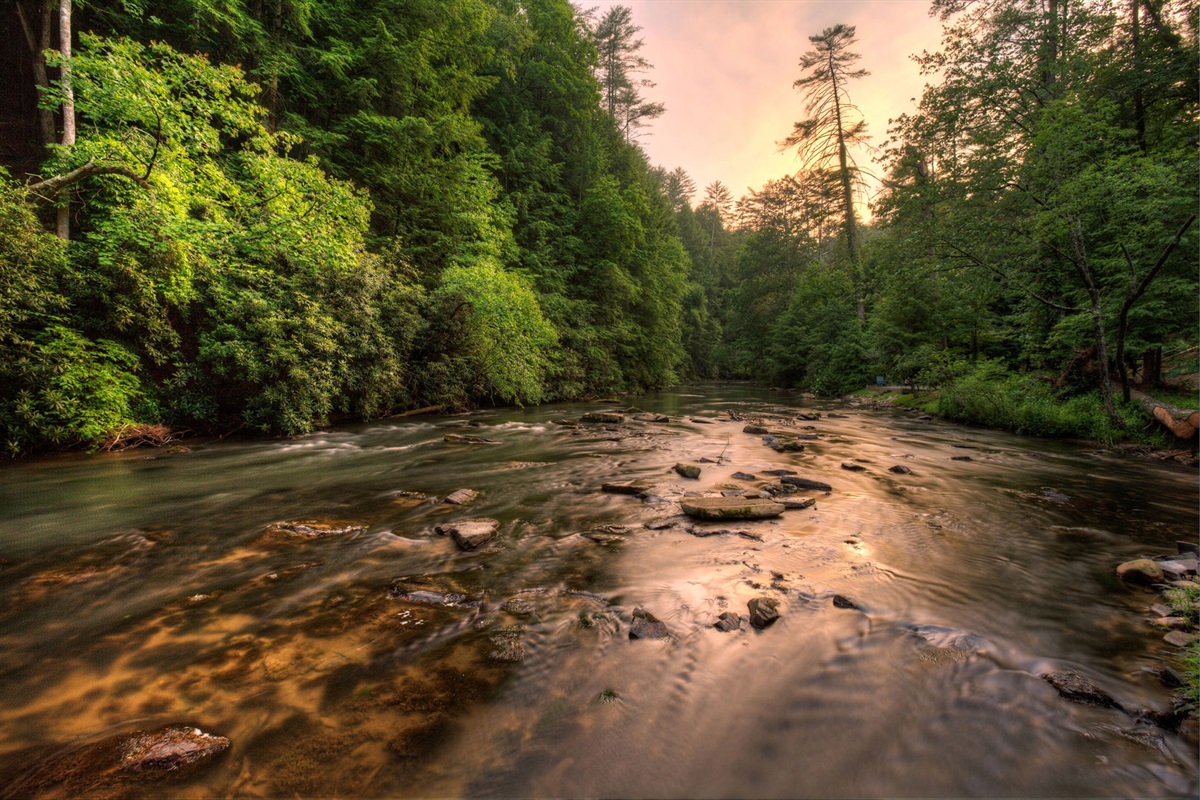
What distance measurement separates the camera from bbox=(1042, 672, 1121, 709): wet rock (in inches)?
84.7

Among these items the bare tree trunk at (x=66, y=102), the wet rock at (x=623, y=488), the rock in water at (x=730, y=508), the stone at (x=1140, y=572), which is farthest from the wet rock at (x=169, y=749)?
the bare tree trunk at (x=66, y=102)

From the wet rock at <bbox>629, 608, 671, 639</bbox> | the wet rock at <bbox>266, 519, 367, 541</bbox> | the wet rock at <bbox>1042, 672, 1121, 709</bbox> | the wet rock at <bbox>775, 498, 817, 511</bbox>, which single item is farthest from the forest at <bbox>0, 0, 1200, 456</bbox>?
the wet rock at <bbox>629, 608, 671, 639</bbox>

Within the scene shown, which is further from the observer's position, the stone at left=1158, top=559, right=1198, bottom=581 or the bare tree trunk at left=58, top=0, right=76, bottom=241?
the bare tree trunk at left=58, top=0, right=76, bottom=241

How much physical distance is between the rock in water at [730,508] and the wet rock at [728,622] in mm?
1851

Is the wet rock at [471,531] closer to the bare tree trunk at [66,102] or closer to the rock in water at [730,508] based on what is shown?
the rock in water at [730,508]

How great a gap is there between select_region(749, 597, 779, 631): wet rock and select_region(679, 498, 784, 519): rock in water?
1699 millimetres

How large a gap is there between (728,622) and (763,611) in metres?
0.26

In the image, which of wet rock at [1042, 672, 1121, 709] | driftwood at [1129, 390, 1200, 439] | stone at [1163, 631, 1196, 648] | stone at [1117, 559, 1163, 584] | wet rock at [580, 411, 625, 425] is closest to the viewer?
wet rock at [1042, 672, 1121, 709]

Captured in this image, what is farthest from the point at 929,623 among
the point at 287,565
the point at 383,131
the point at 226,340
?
the point at 383,131

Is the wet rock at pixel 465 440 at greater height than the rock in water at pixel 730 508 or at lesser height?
greater

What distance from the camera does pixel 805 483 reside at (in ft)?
20.2

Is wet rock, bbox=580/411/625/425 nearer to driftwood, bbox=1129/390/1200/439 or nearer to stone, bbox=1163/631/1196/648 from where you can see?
stone, bbox=1163/631/1196/648

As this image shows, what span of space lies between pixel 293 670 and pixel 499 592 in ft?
4.27

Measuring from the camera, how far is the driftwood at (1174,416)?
24.7 feet
